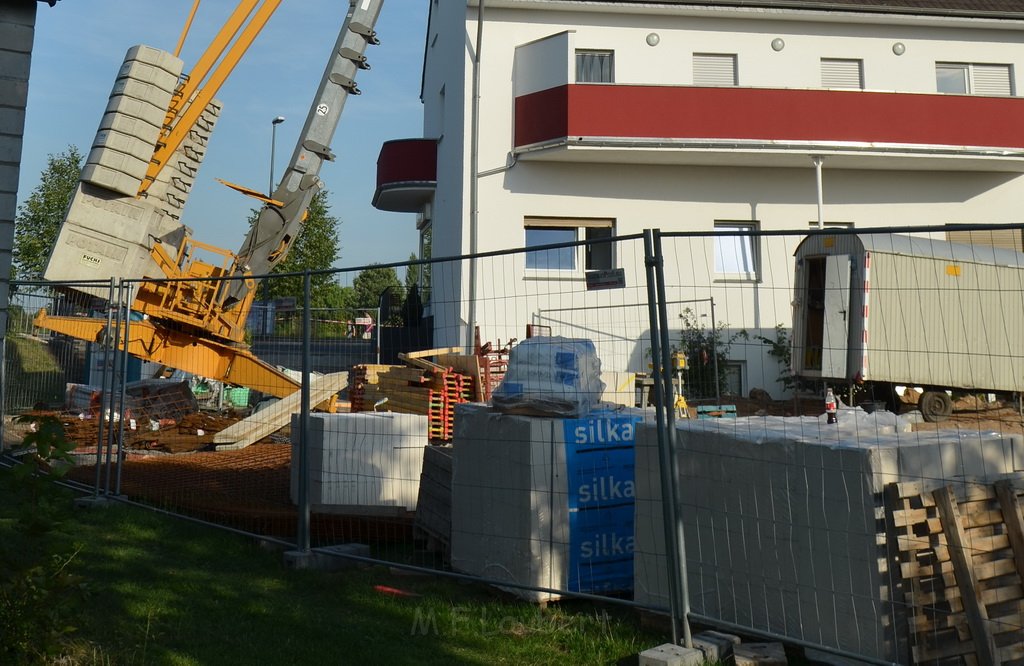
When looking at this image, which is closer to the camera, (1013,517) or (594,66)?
(1013,517)

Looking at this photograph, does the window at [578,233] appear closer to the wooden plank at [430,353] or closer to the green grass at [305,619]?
the wooden plank at [430,353]

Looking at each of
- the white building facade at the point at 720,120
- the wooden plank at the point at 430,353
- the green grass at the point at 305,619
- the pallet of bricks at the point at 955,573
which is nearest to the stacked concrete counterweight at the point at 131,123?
the wooden plank at the point at 430,353

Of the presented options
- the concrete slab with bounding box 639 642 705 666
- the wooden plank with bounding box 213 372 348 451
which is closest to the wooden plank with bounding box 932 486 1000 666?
the concrete slab with bounding box 639 642 705 666

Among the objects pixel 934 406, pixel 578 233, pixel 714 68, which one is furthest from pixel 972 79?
pixel 934 406

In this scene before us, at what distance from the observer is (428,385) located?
11.6m

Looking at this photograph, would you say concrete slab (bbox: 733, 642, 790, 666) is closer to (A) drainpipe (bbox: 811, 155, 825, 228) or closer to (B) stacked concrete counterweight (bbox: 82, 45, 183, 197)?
(B) stacked concrete counterweight (bbox: 82, 45, 183, 197)

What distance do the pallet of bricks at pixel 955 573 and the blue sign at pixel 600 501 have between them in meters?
1.86

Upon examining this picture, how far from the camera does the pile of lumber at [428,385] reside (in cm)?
1127

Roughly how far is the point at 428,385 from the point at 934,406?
292 inches

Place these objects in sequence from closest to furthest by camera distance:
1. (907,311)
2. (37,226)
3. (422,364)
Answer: (907,311)
(422,364)
(37,226)

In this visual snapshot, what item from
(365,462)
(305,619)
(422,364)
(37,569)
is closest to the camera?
(37,569)

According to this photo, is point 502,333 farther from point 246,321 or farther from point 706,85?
point 706,85

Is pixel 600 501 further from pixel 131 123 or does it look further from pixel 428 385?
pixel 131 123

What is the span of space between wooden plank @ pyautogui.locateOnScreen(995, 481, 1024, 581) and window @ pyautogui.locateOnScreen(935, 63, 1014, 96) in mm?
18388
